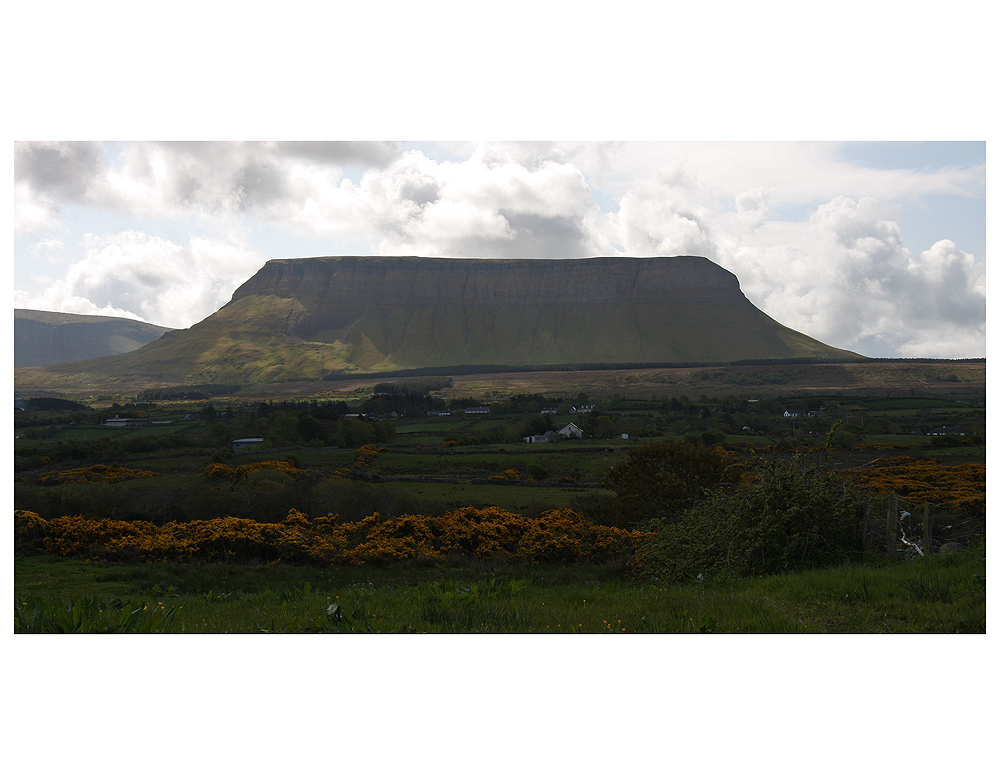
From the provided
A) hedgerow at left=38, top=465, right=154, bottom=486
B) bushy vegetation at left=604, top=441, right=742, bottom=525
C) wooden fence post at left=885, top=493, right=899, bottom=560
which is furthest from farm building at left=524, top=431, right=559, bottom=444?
wooden fence post at left=885, top=493, right=899, bottom=560

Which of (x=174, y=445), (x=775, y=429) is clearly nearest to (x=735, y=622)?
(x=775, y=429)

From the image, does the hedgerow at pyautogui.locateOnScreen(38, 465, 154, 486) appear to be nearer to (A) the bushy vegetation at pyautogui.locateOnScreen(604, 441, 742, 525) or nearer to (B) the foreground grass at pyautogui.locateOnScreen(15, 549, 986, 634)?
(A) the bushy vegetation at pyautogui.locateOnScreen(604, 441, 742, 525)

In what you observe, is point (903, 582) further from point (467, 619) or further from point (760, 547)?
point (467, 619)

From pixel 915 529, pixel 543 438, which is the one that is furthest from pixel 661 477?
pixel 543 438

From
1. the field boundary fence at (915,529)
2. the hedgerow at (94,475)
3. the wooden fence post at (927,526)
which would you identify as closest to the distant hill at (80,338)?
the hedgerow at (94,475)

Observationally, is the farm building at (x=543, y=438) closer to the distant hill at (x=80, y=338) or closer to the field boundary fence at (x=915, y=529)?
the field boundary fence at (x=915, y=529)

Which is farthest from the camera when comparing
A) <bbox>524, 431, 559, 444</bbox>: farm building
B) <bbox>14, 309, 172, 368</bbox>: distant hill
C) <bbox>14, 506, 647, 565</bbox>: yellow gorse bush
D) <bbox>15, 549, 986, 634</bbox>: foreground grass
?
<bbox>14, 309, 172, 368</bbox>: distant hill
